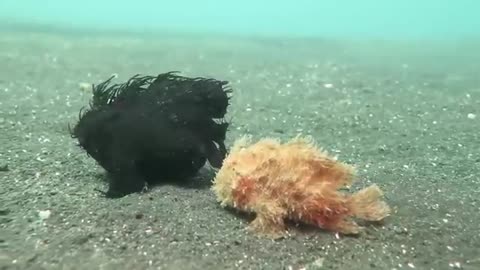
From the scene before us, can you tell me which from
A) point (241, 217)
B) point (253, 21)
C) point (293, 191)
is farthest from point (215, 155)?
point (253, 21)

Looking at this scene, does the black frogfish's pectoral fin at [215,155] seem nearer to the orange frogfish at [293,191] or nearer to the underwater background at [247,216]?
the underwater background at [247,216]

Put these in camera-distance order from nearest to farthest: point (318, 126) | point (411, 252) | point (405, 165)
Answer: point (411, 252) → point (405, 165) → point (318, 126)

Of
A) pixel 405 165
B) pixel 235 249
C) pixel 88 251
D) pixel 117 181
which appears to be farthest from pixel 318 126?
pixel 88 251

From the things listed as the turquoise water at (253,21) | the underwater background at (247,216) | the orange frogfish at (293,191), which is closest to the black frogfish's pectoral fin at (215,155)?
the underwater background at (247,216)

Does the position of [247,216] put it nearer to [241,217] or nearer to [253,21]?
[241,217]

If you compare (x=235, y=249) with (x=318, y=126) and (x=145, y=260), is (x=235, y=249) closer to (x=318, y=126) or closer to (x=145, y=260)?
(x=145, y=260)

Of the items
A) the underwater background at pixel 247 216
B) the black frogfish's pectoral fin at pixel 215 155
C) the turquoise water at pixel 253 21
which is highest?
the black frogfish's pectoral fin at pixel 215 155
